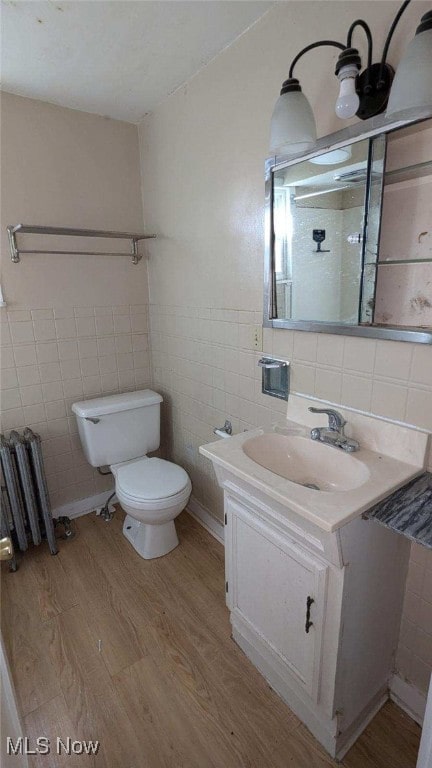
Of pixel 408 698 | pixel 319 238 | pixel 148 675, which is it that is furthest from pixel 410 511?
pixel 148 675

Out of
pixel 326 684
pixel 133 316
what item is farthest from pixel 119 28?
pixel 326 684

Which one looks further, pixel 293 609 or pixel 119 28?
pixel 119 28

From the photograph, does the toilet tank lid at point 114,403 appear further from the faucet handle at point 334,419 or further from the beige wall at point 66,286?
the faucet handle at point 334,419

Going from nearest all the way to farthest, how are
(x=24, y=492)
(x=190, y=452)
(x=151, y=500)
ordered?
1. (x=151, y=500)
2. (x=24, y=492)
3. (x=190, y=452)

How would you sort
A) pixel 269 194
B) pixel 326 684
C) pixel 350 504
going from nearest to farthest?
pixel 350 504 < pixel 326 684 < pixel 269 194

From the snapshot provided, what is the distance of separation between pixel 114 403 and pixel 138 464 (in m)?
0.37

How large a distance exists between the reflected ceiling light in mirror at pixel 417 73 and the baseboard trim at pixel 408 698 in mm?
1652

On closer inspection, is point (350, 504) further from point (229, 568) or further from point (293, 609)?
point (229, 568)

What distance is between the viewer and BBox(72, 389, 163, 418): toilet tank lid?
1.98 meters

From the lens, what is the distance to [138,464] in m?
2.01

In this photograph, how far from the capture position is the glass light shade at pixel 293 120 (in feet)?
3.25

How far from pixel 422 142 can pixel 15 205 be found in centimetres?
177

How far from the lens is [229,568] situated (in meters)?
1.36

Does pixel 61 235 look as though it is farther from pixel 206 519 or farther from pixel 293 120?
pixel 206 519
